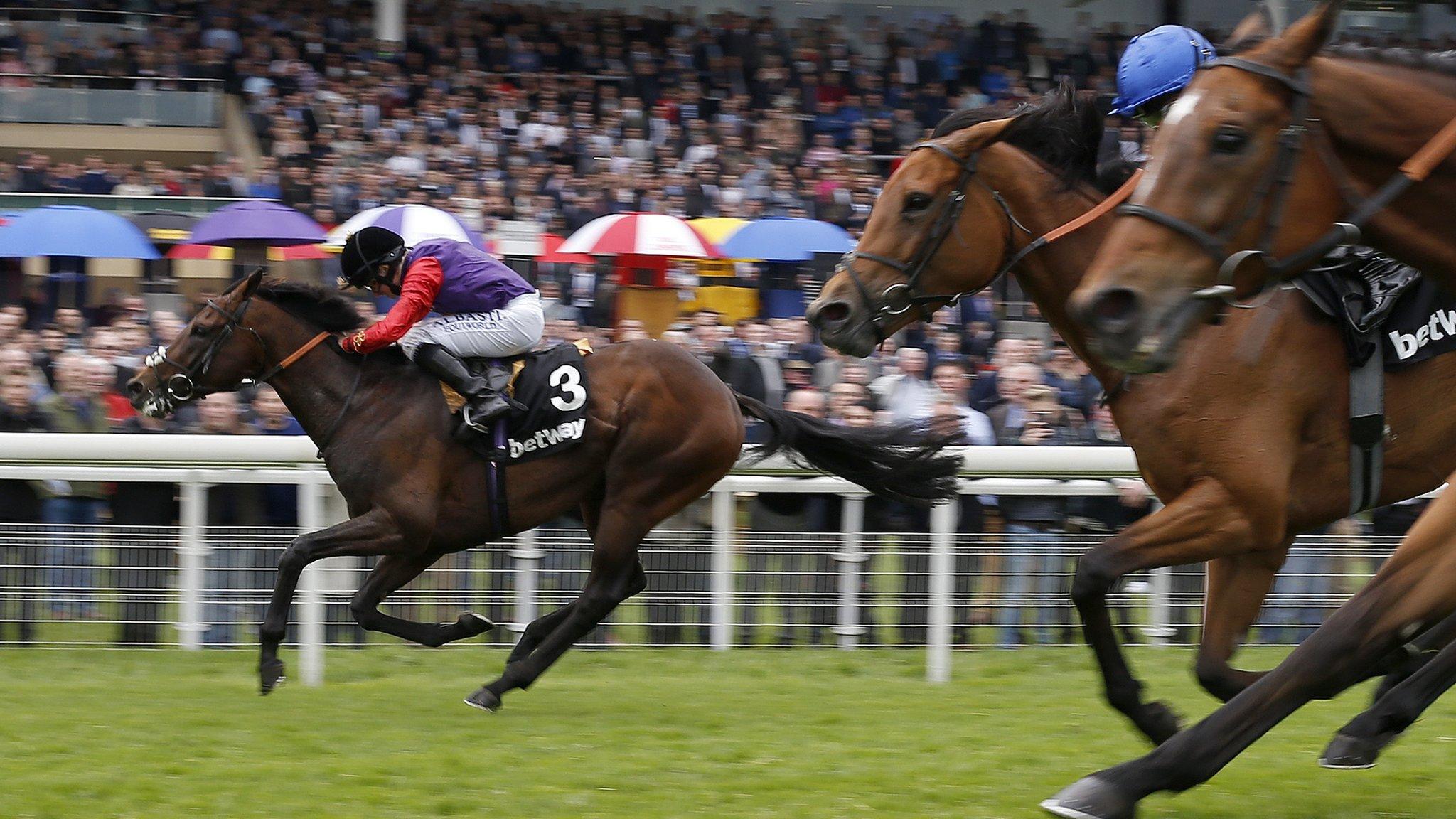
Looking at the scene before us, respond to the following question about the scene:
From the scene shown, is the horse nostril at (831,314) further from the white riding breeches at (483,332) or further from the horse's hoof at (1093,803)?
the horse's hoof at (1093,803)

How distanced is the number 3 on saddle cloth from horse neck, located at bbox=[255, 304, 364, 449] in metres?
0.39

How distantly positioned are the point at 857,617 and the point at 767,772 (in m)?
2.29

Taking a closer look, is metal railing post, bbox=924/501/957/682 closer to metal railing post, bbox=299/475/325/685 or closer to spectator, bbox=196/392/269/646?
metal railing post, bbox=299/475/325/685

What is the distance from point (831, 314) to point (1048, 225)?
0.68 metres

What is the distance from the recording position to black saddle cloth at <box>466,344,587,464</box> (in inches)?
239

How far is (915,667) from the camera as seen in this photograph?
6641mm

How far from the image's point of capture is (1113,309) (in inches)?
108

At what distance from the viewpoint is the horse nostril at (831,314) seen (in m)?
4.67

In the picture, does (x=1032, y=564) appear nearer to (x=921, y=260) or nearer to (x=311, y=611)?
(x=921, y=260)

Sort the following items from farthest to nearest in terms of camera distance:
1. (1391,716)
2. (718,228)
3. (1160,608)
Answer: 1. (718,228)
2. (1160,608)
3. (1391,716)

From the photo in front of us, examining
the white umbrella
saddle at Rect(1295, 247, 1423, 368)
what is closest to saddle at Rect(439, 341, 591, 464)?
saddle at Rect(1295, 247, 1423, 368)

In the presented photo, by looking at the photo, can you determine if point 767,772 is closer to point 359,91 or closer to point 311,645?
point 311,645

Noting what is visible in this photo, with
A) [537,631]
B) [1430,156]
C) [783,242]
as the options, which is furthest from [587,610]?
[783,242]

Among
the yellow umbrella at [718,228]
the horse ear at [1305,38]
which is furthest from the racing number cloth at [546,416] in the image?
the yellow umbrella at [718,228]
